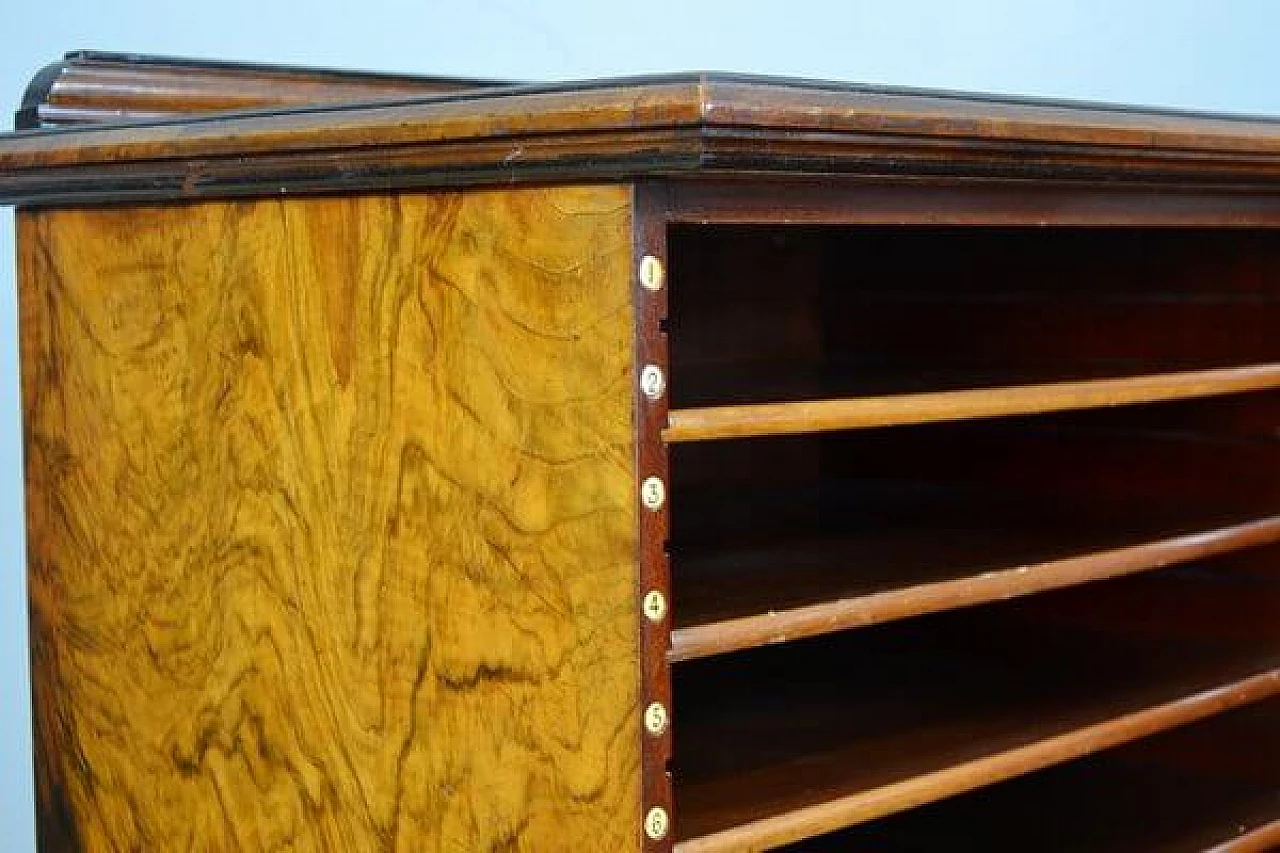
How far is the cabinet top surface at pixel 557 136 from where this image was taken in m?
1.16

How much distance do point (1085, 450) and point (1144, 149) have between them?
0.55 m

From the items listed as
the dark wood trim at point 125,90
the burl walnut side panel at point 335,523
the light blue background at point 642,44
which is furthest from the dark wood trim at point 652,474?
the light blue background at point 642,44

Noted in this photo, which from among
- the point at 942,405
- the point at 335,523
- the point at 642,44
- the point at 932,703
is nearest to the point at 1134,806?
the point at 932,703

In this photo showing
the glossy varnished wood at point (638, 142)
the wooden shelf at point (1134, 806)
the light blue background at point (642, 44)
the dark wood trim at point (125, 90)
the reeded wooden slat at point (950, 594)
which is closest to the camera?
the glossy varnished wood at point (638, 142)

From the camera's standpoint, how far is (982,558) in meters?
1.57

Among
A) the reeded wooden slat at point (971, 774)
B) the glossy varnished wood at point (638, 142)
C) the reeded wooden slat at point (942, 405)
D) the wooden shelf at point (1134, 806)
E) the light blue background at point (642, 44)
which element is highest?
the light blue background at point (642, 44)

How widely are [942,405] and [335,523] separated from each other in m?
0.41

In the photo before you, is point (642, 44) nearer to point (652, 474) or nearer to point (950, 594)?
point (950, 594)

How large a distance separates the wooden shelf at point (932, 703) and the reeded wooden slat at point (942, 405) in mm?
247

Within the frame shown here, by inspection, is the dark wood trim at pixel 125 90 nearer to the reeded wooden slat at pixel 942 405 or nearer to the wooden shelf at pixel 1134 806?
the reeded wooden slat at pixel 942 405

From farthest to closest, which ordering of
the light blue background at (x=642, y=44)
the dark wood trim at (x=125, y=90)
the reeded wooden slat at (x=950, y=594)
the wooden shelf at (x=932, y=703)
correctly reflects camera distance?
the light blue background at (x=642, y=44) → the dark wood trim at (x=125, y=90) → the wooden shelf at (x=932, y=703) → the reeded wooden slat at (x=950, y=594)

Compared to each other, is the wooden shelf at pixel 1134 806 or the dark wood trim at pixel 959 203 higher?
the dark wood trim at pixel 959 203

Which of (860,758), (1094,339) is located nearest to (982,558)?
(860,758)

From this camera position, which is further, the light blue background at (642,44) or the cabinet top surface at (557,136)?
the light blue background at (642,44)
